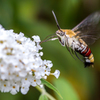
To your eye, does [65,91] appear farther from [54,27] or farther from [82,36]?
[54,27]

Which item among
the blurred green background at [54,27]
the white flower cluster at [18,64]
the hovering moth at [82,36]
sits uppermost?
the blurred green background at [54,27]

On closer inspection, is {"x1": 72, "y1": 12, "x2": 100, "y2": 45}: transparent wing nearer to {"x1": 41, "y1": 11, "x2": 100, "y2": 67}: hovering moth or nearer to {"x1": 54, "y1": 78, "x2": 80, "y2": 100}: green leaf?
{"x1": 41, "y1": 11, "x2": 100, "y2": 67}: hovering moth

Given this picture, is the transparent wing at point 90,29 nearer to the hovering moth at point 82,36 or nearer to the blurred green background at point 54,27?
the hovering moth at point 82,36

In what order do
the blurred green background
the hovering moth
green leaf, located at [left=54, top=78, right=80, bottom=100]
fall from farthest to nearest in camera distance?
the blurred green background → green leaf, located at [left=54, top=78, right=80, bottom=100] → the hovering moth

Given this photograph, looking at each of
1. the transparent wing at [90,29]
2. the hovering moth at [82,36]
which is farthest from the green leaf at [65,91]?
the transparent wing at [90,29]

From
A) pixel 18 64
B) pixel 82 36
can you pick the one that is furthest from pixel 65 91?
pixel 18 64

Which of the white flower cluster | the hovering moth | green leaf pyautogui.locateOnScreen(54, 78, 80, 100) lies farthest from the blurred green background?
the white flower cluster

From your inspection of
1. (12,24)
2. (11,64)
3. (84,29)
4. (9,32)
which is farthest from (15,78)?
(12,24)
